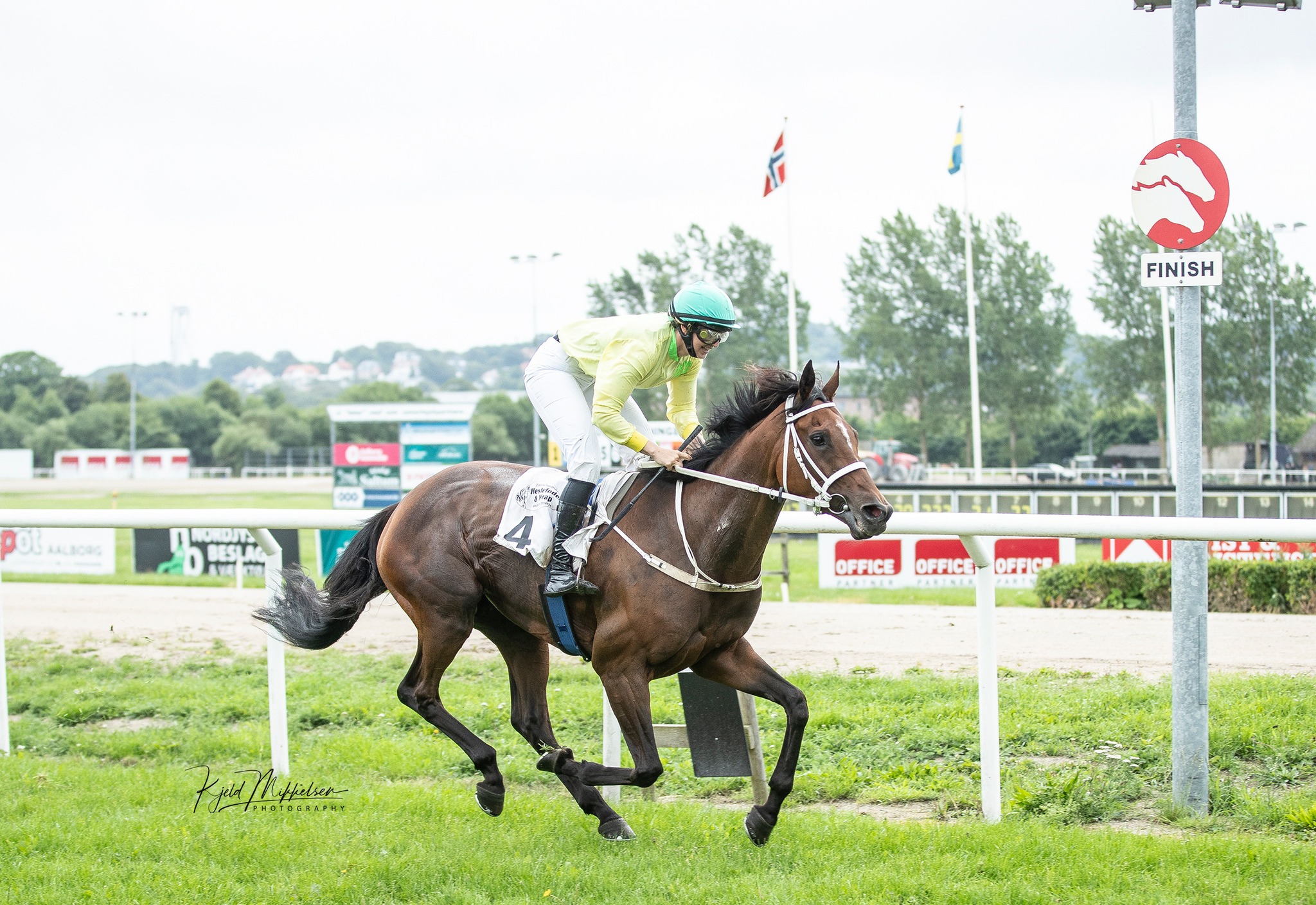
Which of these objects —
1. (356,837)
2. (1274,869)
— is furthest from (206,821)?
(1274,869)

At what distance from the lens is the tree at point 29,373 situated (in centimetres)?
9369

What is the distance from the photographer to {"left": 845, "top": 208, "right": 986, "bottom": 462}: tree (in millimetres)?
51250

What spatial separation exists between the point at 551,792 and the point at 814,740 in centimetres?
128

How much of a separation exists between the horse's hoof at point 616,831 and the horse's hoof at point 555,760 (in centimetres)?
28

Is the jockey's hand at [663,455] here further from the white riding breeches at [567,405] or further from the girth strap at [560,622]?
the girth strap at [560,622]

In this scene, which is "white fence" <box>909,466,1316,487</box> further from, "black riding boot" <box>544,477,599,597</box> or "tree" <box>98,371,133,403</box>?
"tree" <box>98,371,133,403</box>

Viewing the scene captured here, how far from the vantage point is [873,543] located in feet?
51.2

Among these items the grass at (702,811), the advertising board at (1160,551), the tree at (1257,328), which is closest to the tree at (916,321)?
the tree at (1257,328)

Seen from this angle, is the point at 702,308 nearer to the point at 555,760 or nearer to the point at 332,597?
the point at 555,760

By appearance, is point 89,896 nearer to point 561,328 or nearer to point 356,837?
point 356,837

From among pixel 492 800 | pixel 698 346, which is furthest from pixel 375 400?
pixel 698 346

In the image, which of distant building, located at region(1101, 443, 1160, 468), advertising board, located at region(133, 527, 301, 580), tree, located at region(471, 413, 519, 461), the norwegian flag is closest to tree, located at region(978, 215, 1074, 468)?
distant building, located at region(1101, 443, 1160, 468)

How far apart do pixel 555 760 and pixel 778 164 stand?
21237mm

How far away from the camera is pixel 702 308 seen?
4.18m
